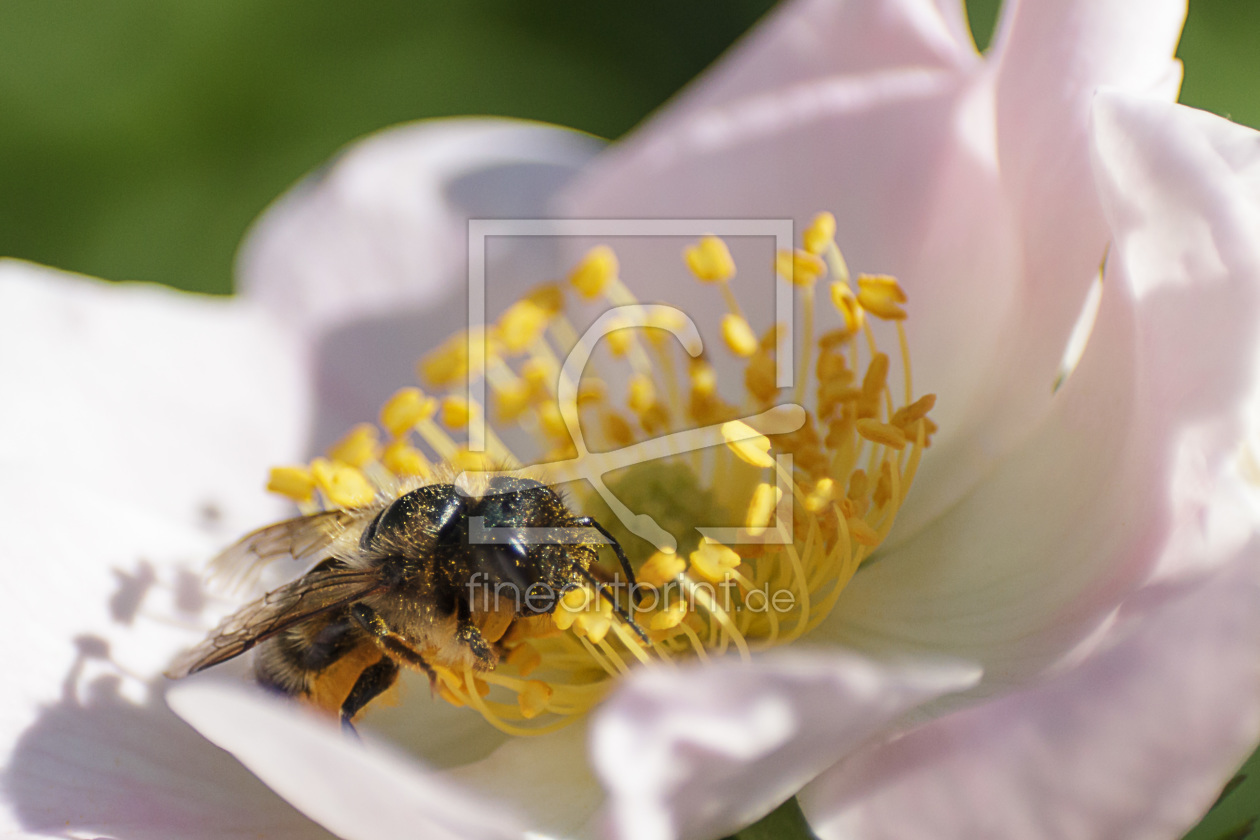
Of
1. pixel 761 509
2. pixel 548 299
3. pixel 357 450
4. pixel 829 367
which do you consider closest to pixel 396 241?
pixel 548 299

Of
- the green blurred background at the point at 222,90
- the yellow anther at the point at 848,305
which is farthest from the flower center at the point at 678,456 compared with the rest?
the green blurred background at the point at 222,90

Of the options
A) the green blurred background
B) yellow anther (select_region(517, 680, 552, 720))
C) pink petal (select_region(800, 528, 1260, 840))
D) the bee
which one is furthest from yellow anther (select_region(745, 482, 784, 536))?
the green blurred background

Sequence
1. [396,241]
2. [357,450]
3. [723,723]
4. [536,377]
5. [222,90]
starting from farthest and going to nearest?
[222,90]
[396,241]
[536,377]
[357,450]
[723,723]

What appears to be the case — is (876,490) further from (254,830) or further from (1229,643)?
(254,830)

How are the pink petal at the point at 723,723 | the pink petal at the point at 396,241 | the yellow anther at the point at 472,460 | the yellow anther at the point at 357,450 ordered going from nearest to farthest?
the pink petal at the point at 723,723
the yellow anther at the point at 472,460
the yellow anther at the point at 357,450
the pink petal at the point at 396,241

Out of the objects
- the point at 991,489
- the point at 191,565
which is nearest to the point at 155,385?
the point at 191,565

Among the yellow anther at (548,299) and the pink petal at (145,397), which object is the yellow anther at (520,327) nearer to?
the yellow anther at (548,299)

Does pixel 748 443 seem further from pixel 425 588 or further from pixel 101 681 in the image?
pixel 101 681
